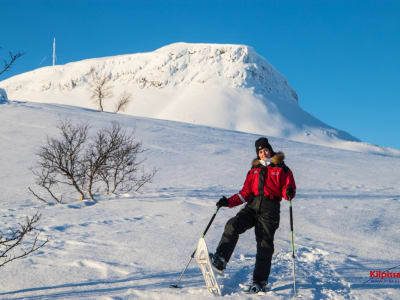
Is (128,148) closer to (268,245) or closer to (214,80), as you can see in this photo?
(268,245)

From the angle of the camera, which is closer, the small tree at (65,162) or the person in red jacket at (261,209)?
the person in red jacket at (261,209)

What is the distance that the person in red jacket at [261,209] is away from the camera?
3801 millimetres

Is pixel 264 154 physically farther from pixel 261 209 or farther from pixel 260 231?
pixel 260 231

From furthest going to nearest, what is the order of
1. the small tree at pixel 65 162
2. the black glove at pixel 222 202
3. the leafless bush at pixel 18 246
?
the small tree at pixel 65 162, the black glove at pixel 222 202, the leafless bush at pixel 18 246

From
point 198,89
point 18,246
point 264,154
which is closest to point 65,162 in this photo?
point 18,246

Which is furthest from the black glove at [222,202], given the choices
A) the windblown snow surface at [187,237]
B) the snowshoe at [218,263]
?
the windblown snow surface at [187,237]

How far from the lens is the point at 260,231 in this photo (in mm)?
3992

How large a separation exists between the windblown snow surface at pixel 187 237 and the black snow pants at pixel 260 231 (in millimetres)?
320

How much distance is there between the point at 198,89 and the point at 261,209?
94853 mm

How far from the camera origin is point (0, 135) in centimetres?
2066

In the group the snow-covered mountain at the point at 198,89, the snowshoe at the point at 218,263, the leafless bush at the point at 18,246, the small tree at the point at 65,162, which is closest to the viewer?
the leafless bush at the point at 18,246

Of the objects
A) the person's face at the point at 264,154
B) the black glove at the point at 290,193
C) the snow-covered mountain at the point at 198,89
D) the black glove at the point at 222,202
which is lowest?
the black glove at the point at 222,202

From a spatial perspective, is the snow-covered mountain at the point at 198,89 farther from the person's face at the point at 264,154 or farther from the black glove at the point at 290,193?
the black glove at the point at 290,193

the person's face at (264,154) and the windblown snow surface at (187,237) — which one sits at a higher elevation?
the person's face at (264,154)
